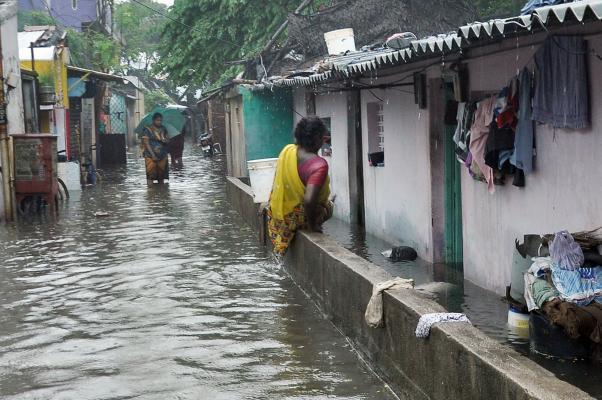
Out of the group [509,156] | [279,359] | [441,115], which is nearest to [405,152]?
[441,115]

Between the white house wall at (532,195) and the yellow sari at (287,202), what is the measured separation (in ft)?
5.37

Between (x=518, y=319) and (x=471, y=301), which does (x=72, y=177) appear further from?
(x=518, y=319)

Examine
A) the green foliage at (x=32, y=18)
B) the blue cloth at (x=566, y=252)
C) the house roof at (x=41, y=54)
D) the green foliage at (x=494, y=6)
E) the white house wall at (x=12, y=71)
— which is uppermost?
the green foliage at (x=32, y=18)

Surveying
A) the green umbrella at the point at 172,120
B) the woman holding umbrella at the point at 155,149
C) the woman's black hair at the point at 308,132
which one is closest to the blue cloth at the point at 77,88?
the green umbrella at the point at 172,120

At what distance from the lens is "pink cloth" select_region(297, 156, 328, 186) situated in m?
9.22

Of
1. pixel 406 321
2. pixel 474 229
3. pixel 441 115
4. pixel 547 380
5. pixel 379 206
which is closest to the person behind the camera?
pixel 547 380

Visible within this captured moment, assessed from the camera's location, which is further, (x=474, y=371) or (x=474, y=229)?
(x=474, y=229)

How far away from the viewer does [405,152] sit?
11.8 metres

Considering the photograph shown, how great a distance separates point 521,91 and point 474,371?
3.62 meters

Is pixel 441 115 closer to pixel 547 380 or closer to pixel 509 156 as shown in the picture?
pixel 509 156

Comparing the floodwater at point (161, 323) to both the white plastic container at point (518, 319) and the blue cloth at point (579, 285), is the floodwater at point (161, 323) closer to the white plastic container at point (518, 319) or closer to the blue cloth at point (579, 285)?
the white plastic container at point (518, 319)

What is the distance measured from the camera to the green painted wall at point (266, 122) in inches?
847

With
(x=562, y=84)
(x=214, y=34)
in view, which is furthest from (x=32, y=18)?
(x=562, y=84)

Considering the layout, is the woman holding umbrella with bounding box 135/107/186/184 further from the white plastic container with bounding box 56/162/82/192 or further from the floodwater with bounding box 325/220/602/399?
the floodwater with bounding box 325/220/602/399
